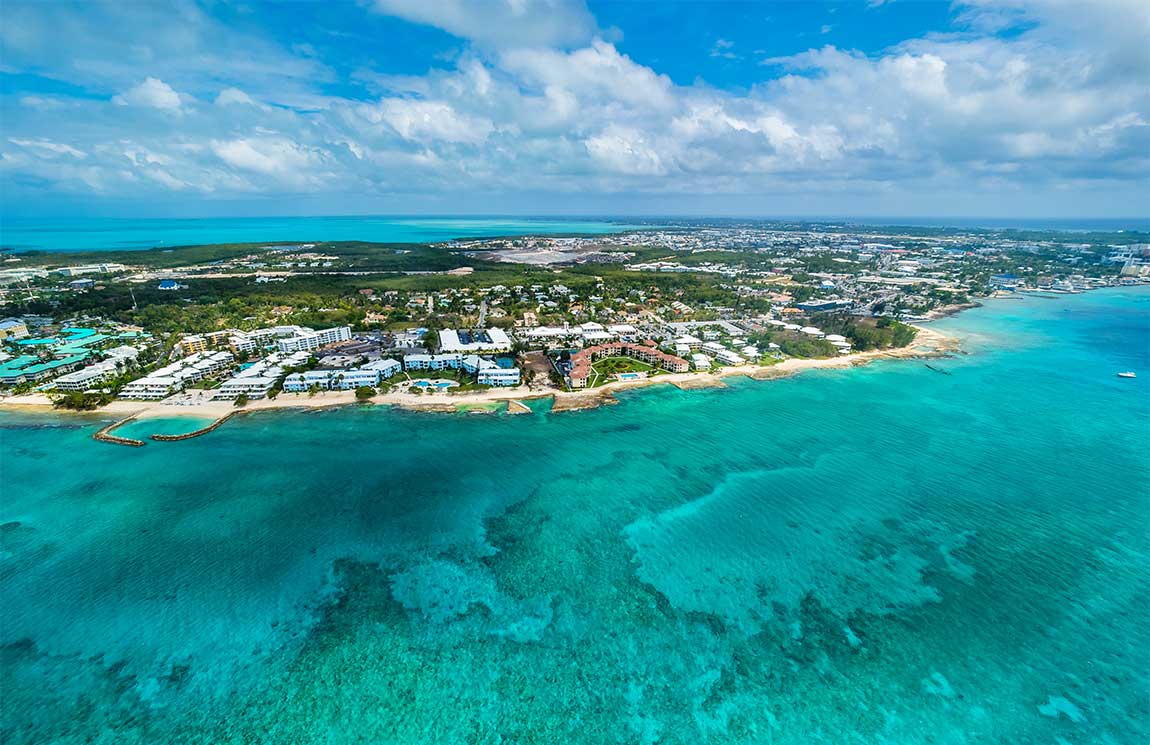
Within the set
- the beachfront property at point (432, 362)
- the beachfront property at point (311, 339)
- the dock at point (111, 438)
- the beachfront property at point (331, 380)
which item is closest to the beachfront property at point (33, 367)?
the dock at point (111, 438)

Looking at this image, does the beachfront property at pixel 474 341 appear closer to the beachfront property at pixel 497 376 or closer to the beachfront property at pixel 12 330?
the beachfront property at pixel 497 376

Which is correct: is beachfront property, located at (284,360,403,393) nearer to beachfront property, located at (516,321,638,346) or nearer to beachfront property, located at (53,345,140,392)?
beachfront property, located at (53,345,140,392)

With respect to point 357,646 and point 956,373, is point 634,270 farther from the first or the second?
point 357,646

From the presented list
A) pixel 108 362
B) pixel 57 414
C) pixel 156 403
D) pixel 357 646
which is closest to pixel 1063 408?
pixel 357 646

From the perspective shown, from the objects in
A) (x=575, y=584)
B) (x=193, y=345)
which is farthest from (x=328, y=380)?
(x=575, y=584)

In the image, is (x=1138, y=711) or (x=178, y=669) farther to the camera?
(x=178, y=669)

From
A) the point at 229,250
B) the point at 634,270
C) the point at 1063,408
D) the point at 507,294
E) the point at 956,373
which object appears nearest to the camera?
the point at 1063,408

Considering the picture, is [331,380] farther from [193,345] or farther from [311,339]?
[193,345]
